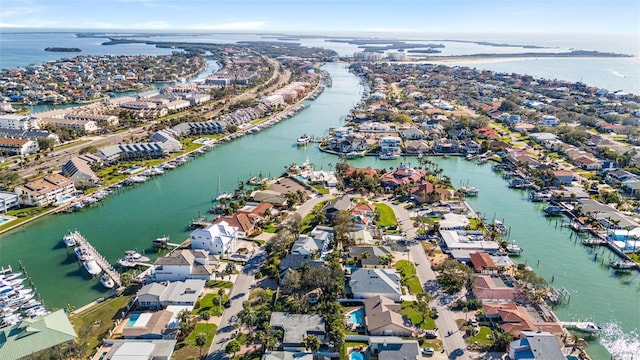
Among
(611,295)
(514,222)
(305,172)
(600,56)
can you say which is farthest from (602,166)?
(600,56)

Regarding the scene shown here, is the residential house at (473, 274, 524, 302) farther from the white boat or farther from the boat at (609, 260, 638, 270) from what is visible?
the white boat

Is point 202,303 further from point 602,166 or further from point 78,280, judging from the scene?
point 602,166

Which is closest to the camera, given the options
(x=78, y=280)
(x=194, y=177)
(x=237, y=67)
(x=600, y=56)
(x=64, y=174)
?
(x=78, y=280)

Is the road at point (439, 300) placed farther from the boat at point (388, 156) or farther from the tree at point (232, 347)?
the boat at point (388, 156)

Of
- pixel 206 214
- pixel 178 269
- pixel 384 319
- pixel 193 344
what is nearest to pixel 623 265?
pixel 384 319

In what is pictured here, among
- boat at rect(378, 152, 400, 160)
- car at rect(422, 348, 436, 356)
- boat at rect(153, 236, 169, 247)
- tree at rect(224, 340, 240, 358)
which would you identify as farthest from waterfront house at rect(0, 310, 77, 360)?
boat at rect(378, 152, 400, 160)

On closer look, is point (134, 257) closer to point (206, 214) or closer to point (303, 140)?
point (206, 214)
